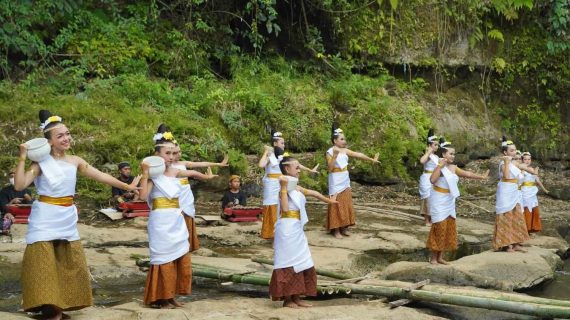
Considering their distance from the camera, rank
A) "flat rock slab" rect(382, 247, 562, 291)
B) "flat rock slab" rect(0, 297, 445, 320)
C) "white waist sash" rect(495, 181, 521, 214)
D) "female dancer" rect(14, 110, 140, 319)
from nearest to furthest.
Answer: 1. "female dancer" rect(14, 110, 140, 319)
2. "flat rock slab" rect(0, 297, 445, 320)
3. "flat rock slab" rect(382, 247, 562, 291)
4. "white waist sash" rect(495, 181, 521, 214)

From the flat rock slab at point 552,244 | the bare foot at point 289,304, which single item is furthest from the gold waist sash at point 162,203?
the flat rock slab at point 552,244

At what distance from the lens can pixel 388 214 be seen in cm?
1292

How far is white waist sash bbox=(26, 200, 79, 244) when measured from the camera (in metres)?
5.86

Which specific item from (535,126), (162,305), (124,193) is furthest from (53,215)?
(535,126)

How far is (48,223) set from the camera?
19.3ft

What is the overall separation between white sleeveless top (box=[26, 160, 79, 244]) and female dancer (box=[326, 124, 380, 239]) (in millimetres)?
5390

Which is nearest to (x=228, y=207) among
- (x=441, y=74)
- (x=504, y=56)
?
(x=441, y=74)

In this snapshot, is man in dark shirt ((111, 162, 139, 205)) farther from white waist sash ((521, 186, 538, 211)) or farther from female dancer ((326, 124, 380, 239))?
white waist sash ((521, 186, 538, 211))

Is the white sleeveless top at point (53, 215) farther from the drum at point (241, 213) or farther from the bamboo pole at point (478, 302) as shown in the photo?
the drum at point (241, 213)

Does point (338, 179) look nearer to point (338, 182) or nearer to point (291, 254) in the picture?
point (338, 182)

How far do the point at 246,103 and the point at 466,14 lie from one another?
23.9 ft

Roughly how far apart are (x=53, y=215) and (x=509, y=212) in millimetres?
7251

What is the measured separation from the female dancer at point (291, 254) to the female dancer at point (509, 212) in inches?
177

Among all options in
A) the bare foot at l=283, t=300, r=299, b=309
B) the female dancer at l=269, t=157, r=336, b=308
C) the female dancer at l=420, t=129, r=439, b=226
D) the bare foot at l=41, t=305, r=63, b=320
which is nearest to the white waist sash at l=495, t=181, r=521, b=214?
the female dancer at l=420, t=129, r=439, b=226
